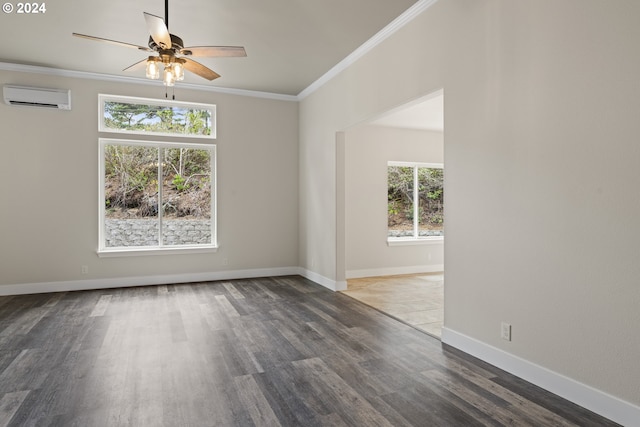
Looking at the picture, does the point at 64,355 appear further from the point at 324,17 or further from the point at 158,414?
the point at 324,17

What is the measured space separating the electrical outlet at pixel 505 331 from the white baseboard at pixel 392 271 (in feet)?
13.2

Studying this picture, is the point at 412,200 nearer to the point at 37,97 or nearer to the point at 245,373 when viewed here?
the point at 245,373

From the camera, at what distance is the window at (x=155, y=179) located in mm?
5996

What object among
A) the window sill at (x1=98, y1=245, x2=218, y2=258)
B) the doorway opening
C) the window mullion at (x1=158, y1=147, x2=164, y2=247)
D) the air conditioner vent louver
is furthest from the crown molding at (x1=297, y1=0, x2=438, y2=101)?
the air conditioner vent louver

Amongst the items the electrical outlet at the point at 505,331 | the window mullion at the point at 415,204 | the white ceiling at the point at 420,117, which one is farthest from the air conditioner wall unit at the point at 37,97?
the electrical outlet at the point at 505,331

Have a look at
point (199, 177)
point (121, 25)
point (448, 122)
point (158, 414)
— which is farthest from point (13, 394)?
point (199, 177)

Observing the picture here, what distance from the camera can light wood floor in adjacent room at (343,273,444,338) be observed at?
14.0 ft

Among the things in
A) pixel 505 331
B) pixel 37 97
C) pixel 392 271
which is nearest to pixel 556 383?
pixel 505 331

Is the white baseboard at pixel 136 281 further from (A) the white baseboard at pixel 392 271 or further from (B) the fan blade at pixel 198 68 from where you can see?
(B) the fan blade at pixel 198 68

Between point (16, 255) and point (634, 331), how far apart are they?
22.1 feet

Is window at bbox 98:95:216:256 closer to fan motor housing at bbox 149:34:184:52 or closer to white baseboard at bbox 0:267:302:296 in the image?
white baseboard at bbox 0:267:302:296

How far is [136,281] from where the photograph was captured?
607 cm

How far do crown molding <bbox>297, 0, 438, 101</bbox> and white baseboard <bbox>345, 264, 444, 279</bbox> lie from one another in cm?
315

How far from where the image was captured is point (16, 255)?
545 centimetres
